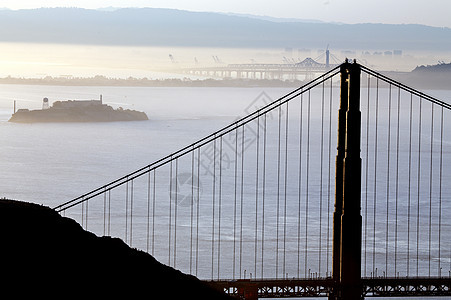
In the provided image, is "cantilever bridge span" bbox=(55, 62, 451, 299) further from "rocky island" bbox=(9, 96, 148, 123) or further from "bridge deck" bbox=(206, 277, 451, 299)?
"rocky island" bbox=(9, 96, 148, 123)

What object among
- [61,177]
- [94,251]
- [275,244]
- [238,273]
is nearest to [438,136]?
[61,177]

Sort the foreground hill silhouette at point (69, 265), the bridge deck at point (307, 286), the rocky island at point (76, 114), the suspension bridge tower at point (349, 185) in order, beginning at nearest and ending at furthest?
1. the foreground hill silhouette at point (69, 265)
2. the bridge deck at point (307, 286)
3. the suspension bridge tower at point (349, 185)
4. the rocky island at point (76, 114)

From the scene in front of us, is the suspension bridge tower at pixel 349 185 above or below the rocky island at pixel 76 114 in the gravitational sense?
below

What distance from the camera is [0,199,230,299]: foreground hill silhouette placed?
525 inches

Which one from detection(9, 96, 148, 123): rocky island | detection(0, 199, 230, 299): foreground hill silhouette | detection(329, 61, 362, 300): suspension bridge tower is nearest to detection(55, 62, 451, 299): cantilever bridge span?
detection(329, 61, 362, 300): suspension bridge tower

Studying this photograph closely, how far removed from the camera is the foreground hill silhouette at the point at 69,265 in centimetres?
1334

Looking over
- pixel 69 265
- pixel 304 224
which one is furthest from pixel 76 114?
pixel 69 265

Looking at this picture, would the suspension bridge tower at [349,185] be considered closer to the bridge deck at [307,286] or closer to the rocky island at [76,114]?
the bridge deck at [307,286]

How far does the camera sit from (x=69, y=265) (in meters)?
14.2

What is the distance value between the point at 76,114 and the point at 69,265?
11332 centimetres

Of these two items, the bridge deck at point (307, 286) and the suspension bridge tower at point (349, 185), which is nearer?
the bridge deck at point (307, 286)

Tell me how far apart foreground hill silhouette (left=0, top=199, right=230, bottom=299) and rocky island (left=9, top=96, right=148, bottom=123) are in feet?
351

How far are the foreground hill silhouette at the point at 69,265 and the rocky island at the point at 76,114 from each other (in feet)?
351

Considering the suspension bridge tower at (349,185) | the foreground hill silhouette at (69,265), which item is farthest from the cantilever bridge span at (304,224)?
the foreground hill silhouette at (69,265)
